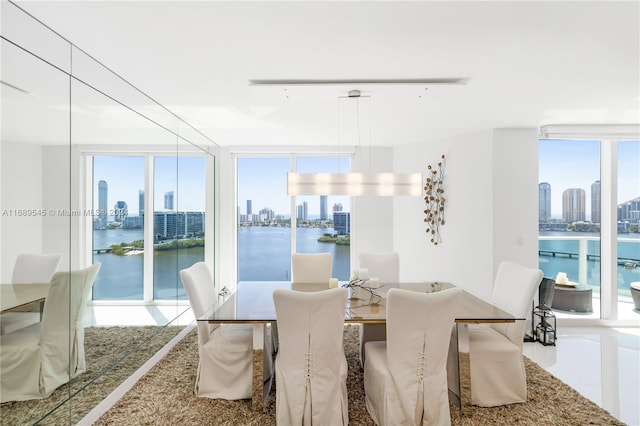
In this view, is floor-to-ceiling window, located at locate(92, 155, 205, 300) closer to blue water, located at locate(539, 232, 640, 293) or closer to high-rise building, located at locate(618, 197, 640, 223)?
blue water, located at locate(539, 232, 640, 293)

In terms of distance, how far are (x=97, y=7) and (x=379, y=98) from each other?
216cm

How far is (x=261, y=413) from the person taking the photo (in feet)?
8.02

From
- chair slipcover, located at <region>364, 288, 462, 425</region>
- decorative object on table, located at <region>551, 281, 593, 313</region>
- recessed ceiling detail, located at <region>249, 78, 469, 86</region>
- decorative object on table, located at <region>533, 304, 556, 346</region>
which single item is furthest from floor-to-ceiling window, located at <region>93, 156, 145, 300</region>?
decorative object on table, located at <region>551, 281, 593, 313</region>

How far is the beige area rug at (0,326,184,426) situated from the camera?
1.78 meters

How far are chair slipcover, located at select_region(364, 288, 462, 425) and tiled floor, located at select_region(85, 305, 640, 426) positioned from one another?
152 cm

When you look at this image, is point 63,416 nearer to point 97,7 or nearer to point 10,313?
point 10,313

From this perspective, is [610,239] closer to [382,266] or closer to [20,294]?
[382,266]

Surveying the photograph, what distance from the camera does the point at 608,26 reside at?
193cm

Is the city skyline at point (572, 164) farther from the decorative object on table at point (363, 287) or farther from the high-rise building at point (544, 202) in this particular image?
the decorative object on table at point (363, 287)

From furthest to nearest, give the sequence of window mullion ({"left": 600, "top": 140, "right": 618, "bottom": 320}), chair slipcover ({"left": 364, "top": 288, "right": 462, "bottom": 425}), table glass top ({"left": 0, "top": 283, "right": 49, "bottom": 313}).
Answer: window mullion ({"left": 600, "top": 140, "right": 618, "bottom": 320}) → chair slipcover ({"left": 364, "top": 288, "right": 462, "bottom": 425}) → table glass top ({"left": 0, "top": 283, "right": 49, "bottom": 313})

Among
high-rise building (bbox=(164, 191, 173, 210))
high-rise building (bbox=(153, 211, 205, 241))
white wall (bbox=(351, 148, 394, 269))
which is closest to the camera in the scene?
high-rise building (bbox=(153, 211, 205, 241))

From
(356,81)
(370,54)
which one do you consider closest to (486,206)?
(356,81)

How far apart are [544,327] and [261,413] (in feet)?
10.9

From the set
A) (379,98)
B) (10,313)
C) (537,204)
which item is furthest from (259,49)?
(537,204)
